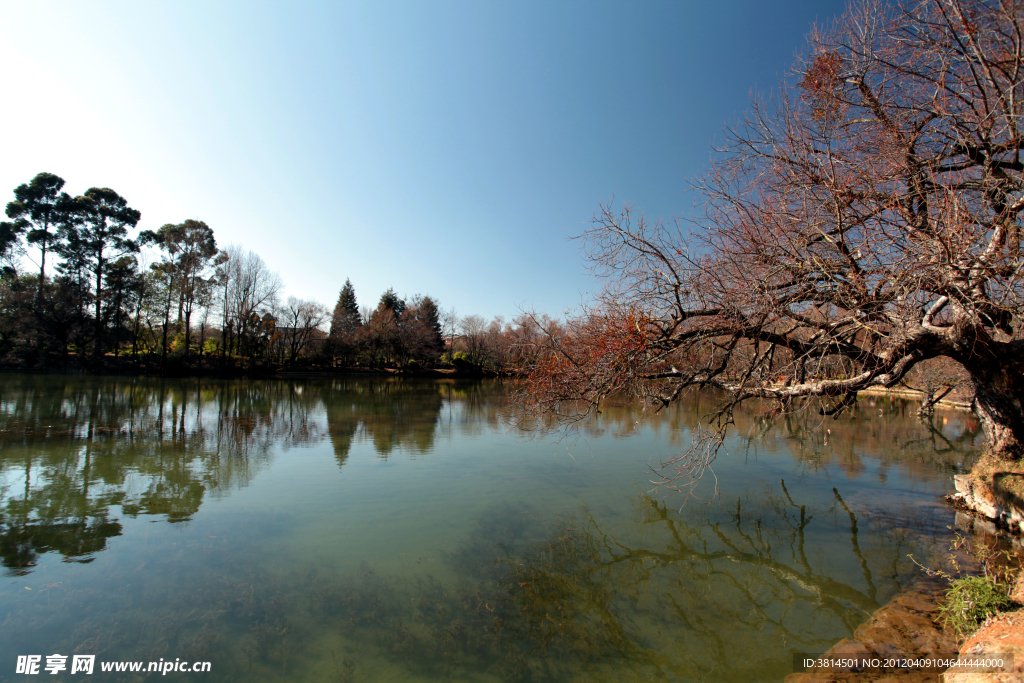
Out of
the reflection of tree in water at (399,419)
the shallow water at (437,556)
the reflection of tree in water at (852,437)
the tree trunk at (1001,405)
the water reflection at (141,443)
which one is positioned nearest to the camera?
the shallow water at (437,556)

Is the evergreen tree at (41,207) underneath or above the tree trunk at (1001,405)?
above

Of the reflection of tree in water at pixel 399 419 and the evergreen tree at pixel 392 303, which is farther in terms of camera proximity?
the evergreen tree at pixel 392 303

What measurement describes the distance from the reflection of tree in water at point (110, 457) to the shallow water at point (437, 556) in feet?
0.24

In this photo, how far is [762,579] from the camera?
591 centimetres

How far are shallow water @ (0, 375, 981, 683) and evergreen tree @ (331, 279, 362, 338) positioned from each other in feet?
142

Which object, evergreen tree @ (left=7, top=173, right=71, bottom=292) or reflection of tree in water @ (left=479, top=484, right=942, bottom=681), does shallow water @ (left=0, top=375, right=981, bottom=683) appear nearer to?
reflection of tree in water @ (left=479, top=484, right=942, bottom=681)

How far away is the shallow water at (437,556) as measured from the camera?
169 inches

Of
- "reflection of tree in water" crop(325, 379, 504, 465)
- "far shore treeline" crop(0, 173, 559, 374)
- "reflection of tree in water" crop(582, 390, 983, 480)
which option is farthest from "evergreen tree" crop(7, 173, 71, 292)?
"reflection of tree in water" crop(582, 390, 983, 480)

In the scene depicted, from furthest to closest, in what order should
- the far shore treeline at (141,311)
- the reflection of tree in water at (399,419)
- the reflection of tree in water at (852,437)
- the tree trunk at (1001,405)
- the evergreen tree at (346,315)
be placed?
the evergreen tree at (346,315) → the far shore treeline at (141,311) → the reflection of tree in water at (399,419) → the reflection of tree in water at (852,437) → the tree trunk at (1001,405)

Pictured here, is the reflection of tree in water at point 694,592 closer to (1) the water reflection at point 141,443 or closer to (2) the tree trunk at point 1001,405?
(2) the tree trunk at point 1001,405

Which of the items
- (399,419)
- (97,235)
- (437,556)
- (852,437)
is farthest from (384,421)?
(97,235)

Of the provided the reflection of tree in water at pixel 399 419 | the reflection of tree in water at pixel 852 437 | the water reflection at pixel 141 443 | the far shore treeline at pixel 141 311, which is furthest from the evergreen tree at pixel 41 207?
the reflection of tree in water at pixel 852 437

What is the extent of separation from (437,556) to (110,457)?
9.64 meters

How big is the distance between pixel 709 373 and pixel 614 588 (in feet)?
10.7
